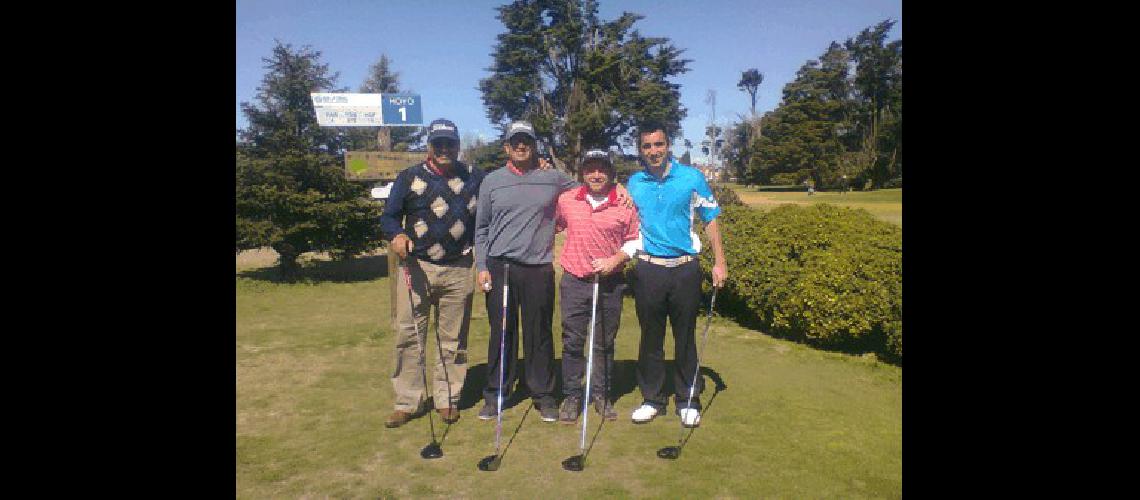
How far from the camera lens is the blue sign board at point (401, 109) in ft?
41.8

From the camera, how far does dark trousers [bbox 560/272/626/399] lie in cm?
455

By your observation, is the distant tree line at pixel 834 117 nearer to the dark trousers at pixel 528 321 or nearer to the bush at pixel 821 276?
the bush at pixel 821 276

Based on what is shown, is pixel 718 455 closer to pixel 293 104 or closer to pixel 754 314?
pixel 754 314

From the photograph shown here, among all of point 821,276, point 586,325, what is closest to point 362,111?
point 821,276

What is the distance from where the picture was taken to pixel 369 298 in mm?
10203

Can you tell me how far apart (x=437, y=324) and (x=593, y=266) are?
125 cm

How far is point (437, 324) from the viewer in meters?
4.74

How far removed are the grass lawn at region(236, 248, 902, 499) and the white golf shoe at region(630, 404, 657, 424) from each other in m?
0.09

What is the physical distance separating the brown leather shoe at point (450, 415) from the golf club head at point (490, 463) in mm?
733

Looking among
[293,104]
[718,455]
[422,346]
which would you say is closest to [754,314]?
[718,455]

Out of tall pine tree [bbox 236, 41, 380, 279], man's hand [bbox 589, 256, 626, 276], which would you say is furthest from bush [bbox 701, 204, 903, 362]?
tall pine tree [bbox 236, 41, 380, 279]
